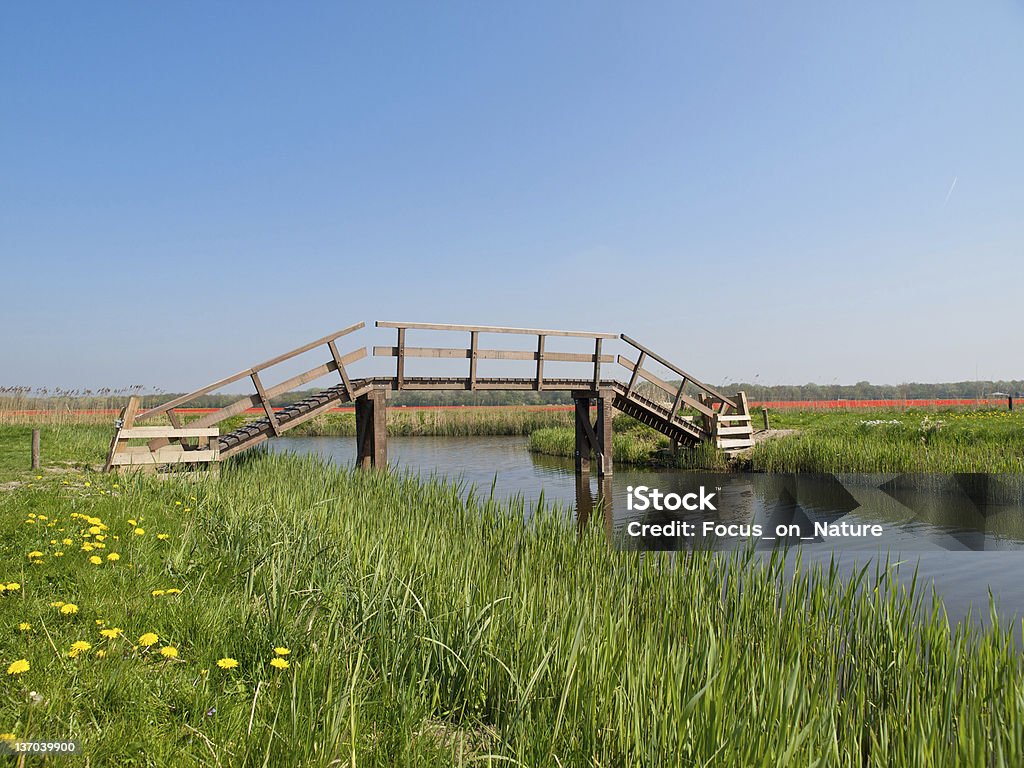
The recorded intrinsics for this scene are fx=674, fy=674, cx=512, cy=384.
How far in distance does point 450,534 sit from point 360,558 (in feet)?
7.04

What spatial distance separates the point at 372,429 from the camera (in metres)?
15.7

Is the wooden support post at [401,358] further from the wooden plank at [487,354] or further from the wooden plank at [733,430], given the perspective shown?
the wooden plank at [733,430]

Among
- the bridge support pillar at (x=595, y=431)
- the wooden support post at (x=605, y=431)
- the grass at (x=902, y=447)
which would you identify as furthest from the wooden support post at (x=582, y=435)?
the grass at (x=902, y=447)

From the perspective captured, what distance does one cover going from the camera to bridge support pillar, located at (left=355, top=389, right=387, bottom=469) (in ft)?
50.3

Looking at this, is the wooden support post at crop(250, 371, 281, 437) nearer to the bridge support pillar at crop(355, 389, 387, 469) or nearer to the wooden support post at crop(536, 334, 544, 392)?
the bridge support pillar at crop(355, 389, 387, 469)

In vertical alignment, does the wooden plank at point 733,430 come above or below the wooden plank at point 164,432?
above

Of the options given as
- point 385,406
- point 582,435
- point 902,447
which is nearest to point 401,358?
point 385,406

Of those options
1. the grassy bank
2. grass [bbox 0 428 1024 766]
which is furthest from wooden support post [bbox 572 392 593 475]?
grass [bbox 0 428 1024 766]

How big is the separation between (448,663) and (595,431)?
16769 millimetres

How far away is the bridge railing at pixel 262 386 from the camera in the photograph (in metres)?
13.0

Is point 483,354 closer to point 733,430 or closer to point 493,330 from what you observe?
point 493,330

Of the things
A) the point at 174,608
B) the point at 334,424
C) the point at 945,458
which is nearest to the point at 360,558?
the point at 174,608

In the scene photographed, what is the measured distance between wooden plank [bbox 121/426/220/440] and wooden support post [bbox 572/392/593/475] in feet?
33.8

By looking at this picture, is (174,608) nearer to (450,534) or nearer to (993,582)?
(450,534)
